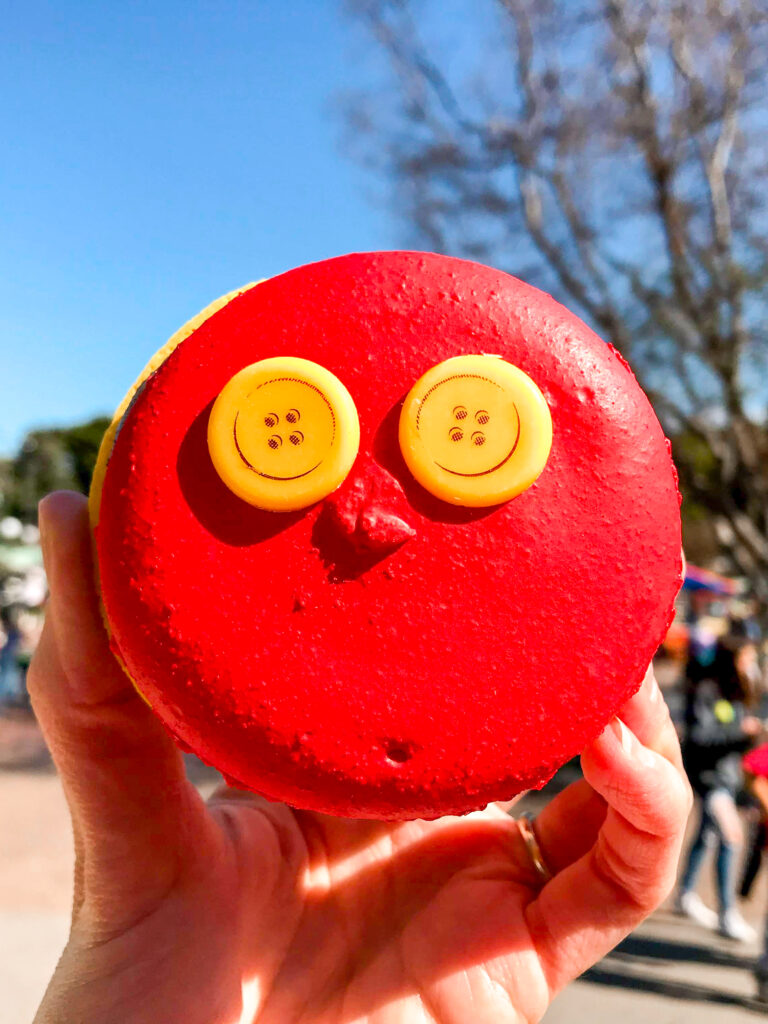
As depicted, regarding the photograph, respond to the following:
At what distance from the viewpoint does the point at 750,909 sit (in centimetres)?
455

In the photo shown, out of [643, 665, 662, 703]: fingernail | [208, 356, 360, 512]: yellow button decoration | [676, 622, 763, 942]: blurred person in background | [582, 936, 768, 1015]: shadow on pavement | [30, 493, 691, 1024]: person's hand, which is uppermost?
[208, 356, 360, 512]: yellow button decoration

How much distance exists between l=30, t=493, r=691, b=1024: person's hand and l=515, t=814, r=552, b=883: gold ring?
0.01m

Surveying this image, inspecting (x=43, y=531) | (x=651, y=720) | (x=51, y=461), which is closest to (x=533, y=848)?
(x=651, y=720)

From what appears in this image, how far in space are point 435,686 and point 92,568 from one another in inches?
23.4

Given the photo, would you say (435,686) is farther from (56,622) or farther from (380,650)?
(56,622)

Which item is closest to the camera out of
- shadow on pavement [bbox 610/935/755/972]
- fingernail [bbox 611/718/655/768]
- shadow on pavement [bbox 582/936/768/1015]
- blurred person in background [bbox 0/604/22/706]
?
fingernail [bbox 611/718/655/768]

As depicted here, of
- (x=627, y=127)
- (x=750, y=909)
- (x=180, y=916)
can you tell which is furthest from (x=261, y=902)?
(x=627, y=127)

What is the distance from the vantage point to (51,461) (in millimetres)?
41781

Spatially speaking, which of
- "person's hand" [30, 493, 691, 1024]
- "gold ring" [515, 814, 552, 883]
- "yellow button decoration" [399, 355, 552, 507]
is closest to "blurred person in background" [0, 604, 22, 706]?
"person's hand" [30, 493, 691, 1024]

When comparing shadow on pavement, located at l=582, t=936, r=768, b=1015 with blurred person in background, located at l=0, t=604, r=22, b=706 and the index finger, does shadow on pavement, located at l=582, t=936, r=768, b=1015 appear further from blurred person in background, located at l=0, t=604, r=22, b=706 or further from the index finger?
blurred person in background, located at l=0, t=604, r=22, b=706

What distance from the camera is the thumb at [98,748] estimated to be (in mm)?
1171

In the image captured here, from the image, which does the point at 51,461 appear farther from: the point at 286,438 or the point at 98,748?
the point at 286,438

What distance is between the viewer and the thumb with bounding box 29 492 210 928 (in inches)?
46.1

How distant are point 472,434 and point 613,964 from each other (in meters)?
4.04
